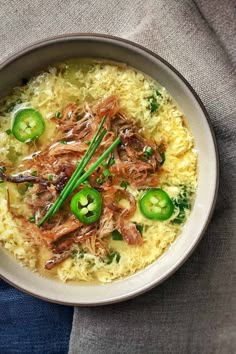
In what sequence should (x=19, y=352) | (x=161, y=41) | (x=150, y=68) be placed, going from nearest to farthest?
(x=150, y=68), (x=161, y=41), (x=19, y=352)

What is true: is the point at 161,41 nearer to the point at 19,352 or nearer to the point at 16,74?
the point at 16,74

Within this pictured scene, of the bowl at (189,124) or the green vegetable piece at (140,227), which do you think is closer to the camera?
the bowl at (189,124)

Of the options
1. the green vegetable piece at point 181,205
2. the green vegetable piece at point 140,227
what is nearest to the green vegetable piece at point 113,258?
the green vegetable piece at point 140,227

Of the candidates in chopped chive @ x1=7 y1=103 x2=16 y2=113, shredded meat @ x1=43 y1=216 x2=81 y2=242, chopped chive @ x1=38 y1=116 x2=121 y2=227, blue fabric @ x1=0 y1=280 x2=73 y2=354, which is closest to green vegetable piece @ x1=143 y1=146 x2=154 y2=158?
chopped chive @ x1=38 y1=116 x2=121 y2=227

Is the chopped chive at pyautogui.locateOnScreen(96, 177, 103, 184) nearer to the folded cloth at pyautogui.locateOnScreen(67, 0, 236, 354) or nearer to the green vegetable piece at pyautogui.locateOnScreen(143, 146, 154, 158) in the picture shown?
the green vegetable piece at pyautogui.locateOnScreen(143, 146, 154, 158)

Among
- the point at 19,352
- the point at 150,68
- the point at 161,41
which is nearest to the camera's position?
the point at 150,68

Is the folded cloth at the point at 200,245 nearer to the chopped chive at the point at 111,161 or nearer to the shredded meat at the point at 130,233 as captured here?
the shredded meat at the point at 130,233

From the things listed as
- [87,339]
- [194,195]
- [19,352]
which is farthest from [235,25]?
[19,352]
